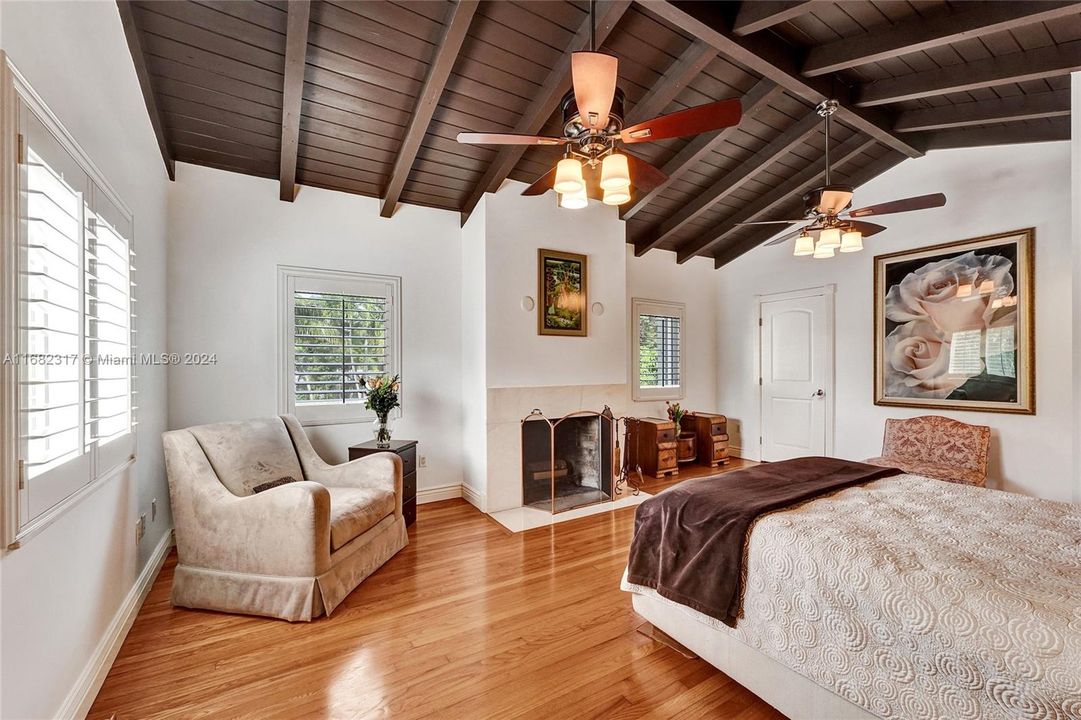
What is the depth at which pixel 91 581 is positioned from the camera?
68.9 inches

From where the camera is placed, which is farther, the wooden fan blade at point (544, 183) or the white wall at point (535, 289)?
the white wall at point (535, 289)

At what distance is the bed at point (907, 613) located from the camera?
1.13 metres

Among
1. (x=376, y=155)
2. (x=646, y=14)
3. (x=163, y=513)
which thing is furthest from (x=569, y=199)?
(x=163, y=513)

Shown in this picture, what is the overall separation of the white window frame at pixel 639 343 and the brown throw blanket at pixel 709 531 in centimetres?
317

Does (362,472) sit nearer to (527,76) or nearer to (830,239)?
(527,76)

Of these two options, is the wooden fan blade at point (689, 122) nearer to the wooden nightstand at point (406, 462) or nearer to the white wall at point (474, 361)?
the white wall at point (474, 361)

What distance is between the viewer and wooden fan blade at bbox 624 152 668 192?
2.20 m

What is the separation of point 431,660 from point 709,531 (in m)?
1.35

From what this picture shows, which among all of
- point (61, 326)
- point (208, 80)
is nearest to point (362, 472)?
point (61, 326)

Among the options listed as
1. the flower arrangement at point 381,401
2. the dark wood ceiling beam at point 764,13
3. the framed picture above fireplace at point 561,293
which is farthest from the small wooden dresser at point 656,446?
the dark wood ceiling beam at point 764,13

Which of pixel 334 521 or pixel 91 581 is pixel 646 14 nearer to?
pixel 334 521

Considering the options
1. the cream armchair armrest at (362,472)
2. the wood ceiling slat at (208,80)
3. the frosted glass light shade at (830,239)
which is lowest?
the cream armchair armrest at (362,472)

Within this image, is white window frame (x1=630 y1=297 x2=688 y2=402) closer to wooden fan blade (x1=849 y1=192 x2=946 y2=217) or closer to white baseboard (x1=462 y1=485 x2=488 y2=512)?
white baseboard (x1=462 y1=485 x2=488 y2=512)

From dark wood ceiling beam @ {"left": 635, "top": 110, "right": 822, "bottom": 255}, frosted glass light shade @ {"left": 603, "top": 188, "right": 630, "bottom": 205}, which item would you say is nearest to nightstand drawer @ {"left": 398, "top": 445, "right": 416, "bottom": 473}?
frosted glass light shade @ {"left": 603, "top": 188, "right": 630, "bottom": 205}
